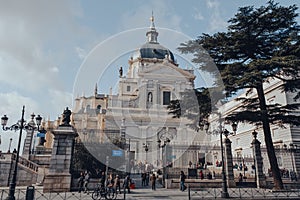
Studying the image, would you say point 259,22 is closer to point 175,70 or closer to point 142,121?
point 142,121

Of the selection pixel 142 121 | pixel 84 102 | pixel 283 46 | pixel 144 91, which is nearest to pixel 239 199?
pixel 283 46

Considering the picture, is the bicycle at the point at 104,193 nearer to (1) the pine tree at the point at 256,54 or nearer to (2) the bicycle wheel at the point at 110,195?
(2) the bicycle wheel at the point at 110,195

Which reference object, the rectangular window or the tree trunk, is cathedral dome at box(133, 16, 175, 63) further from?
the tree trunk

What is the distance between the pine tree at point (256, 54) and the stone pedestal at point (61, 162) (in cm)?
895

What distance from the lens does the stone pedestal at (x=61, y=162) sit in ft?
42.5

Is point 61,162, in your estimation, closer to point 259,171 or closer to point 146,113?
point 259,171

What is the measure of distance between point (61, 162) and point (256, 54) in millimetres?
13757

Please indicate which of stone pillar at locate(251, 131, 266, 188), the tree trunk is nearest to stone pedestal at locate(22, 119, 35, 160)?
stone pillar at locate(251, 131, 266, 188)

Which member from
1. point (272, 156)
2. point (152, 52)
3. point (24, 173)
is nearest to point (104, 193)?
point (272, 156)

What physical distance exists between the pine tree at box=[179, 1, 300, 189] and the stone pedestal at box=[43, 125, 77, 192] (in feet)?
29.4

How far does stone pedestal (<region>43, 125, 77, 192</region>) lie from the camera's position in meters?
13.0

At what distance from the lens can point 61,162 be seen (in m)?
13.5

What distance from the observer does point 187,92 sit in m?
16.4

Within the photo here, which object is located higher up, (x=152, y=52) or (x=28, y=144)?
(x=152, y=52)
